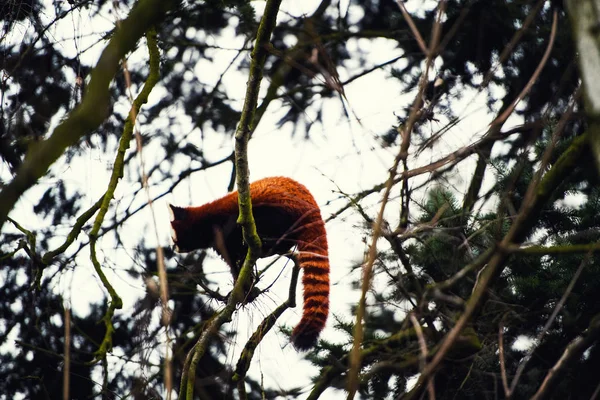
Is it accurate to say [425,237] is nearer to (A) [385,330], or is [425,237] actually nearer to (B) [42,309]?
(A) [385,330]

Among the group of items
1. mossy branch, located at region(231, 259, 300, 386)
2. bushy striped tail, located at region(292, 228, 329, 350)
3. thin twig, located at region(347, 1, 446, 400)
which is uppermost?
bushy striped tail, located at region(292, 228, 329, 350)

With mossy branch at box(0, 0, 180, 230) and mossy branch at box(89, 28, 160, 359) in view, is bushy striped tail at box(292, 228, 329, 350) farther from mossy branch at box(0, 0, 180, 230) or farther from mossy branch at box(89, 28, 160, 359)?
mossy branch at box(0, 0, 180, 230)

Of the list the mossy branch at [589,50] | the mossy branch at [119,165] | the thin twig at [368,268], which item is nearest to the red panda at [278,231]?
the mossy branch at [119,165]

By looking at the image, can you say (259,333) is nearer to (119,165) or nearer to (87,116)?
(119,165)

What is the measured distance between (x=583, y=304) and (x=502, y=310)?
80 cm

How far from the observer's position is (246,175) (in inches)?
137

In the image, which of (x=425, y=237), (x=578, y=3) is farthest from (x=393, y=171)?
(x=425, y=237)

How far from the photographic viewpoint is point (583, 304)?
3561 millimetres

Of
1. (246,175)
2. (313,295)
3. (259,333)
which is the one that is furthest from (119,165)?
(313,295)

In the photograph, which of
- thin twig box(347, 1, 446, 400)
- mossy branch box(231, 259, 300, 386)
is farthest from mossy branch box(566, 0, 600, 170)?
mossy branch box(231, 259, 300, 386)

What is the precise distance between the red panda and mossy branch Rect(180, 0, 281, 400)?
1.42 feet

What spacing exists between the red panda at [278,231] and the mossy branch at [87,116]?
183cm

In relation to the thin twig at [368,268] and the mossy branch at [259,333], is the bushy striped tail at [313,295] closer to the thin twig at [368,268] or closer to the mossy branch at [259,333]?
the mossy branch at [259,333]

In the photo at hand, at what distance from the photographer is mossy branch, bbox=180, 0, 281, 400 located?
9.97 ft
